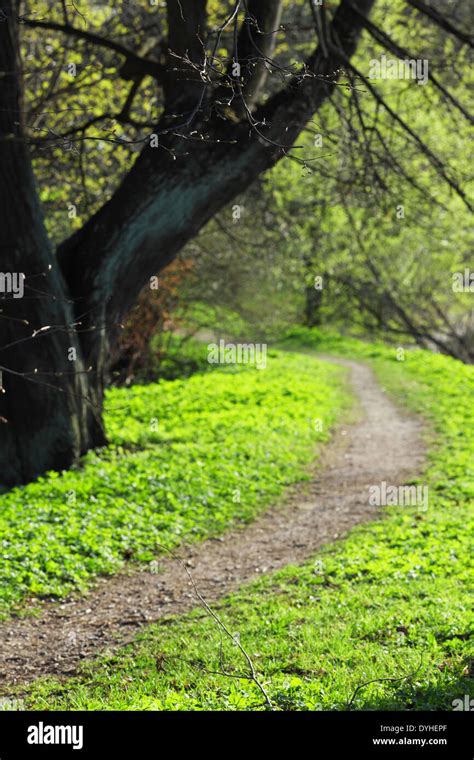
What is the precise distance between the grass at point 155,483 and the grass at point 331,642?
147 centimetres

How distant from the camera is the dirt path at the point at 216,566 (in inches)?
253

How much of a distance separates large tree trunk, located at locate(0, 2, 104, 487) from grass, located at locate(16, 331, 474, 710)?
394cm

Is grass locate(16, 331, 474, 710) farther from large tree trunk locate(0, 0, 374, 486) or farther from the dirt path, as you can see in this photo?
large tree trunk locate(0, 0, 374, 486)

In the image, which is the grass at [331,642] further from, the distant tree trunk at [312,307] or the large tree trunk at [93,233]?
the distant tree trunk at [312,307]

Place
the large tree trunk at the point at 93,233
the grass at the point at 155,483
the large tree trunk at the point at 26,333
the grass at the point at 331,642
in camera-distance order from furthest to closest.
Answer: the large tree trunk at the point at 93,233 < the large tree trunk at the point at 26,333 < the grass at the point at 155,483 < the grass at the point at 331,642

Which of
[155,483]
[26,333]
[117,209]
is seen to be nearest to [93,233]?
[117,209]

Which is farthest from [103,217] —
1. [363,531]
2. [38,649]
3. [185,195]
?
[38,649]

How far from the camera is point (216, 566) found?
27.3ft

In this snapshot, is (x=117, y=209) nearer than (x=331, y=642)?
No

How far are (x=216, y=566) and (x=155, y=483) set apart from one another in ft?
6.75
